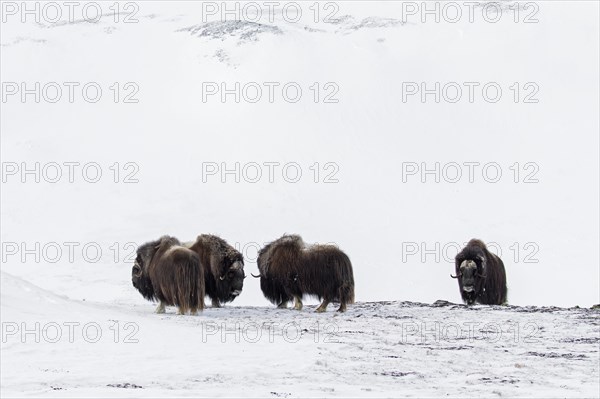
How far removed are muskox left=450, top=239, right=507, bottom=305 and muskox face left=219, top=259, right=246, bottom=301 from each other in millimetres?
3425

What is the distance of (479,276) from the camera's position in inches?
497

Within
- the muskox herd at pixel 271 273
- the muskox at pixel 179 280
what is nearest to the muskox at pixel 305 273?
the muskox herd at pixel 271 273

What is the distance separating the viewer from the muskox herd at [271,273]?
11305mm

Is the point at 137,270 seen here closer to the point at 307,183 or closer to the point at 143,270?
the point at 143,270

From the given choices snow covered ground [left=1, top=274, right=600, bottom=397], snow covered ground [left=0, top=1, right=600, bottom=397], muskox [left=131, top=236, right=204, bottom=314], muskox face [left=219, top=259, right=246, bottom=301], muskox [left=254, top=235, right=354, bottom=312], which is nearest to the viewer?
snow covered ground [left=1, top=274, right=600, bottom=397]

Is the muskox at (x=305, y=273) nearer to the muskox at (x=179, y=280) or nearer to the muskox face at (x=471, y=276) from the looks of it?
the muskox at (x=179, y=280)

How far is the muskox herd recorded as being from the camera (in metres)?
11.3

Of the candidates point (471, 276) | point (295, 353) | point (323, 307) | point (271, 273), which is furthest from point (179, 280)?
point (471, 276)

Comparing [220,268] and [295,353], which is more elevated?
[220,268]

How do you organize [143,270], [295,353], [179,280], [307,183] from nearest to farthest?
[295,353] → [179,280] → [143,270] → [307,183]

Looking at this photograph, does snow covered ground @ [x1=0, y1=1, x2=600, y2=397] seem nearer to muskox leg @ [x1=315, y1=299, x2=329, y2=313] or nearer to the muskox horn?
muskox leg @ [x1=315, y1=299, x2=329, y2=313]

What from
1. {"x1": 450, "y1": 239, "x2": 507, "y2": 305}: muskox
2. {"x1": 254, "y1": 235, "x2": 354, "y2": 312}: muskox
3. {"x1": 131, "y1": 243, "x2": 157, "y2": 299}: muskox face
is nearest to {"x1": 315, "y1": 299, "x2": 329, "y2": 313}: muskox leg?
{"x1": 254, "y1": 235, "x2": 354, "y2": 312}: muskox

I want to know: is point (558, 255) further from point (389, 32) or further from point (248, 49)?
point (389, 32)

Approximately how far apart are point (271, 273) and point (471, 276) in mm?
3103
